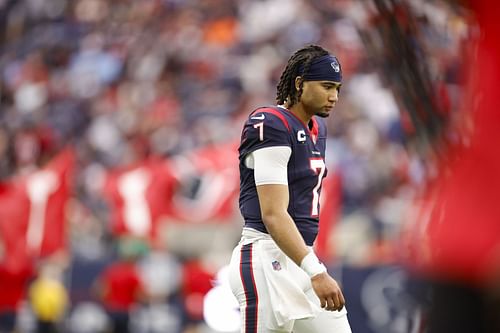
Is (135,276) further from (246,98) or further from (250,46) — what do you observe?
(250,46)

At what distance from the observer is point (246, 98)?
18953 millimetres

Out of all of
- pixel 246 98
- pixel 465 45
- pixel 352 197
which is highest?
pixel 246 98

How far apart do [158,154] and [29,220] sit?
10.5 feet

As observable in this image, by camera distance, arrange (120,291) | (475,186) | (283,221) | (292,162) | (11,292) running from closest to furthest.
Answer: (475,186)
(283,221)
(292,162)
(120,291)
(11,292)

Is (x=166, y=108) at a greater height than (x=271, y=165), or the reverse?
(x=166, y=108)

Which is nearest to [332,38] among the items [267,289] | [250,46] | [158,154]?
[250,46]

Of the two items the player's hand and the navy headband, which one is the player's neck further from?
the player's hand

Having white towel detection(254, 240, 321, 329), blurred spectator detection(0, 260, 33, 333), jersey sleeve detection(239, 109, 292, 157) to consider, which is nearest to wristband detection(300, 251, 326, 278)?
white towel detection(254, 240, 321, 329)

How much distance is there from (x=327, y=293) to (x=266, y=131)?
825mm

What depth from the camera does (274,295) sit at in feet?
19.0

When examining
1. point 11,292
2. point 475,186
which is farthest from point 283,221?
point 11,292

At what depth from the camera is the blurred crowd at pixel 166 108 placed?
14844 millimetres

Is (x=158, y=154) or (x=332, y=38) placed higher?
(x=332, y=38)

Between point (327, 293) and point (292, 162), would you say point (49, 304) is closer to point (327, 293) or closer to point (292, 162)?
point (292, 162)
